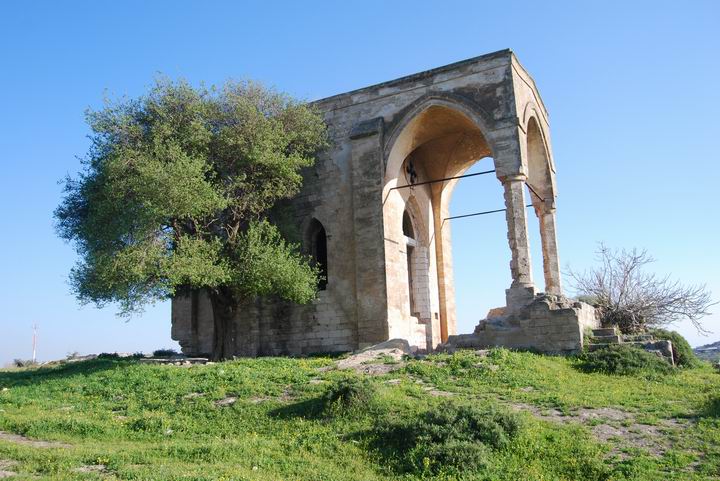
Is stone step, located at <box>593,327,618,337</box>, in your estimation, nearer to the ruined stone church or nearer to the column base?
the ruined stone church

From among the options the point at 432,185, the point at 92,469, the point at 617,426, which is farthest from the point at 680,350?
the point at 92,469

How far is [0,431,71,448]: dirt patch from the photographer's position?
325 inches

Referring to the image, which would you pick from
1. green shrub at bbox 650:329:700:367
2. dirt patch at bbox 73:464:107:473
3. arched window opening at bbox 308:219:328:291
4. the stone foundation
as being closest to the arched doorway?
the stone foundation

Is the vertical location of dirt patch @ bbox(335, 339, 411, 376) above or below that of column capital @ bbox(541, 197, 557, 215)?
below

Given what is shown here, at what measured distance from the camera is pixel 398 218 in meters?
17.4

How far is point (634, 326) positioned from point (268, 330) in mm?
9745

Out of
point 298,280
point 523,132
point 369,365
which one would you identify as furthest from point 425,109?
point 369,365

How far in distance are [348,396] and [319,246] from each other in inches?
375

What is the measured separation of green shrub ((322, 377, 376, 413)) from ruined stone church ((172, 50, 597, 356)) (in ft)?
18.4

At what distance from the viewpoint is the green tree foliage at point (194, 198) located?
13.5 meters

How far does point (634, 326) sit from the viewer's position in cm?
1708

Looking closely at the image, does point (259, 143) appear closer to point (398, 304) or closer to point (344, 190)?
point (344, 190)

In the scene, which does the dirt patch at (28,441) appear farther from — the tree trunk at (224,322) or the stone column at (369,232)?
the stone column at (369,232)

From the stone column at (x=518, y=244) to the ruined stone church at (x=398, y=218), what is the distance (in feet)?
0.08
